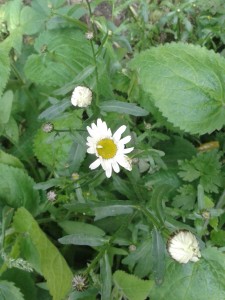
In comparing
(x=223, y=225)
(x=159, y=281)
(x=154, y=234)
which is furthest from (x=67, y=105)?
(x=223, y=225)

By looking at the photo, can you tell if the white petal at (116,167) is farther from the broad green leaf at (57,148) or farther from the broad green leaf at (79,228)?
the broad green leaf at (57,148)

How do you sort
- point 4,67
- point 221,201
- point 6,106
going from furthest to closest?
point 6,106 → point 4,67 → point 221,201

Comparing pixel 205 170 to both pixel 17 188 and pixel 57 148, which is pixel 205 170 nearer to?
pixel 57 148

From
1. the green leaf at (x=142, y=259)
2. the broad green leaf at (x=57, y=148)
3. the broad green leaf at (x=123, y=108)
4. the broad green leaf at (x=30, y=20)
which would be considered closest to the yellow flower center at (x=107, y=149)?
the broad green leaf at (x=123, y=108)

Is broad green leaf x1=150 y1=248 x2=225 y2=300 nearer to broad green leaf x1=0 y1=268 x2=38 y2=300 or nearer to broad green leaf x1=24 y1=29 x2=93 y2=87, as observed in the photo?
broad green leaf x1=0 y1=268 x2=38 y2=300

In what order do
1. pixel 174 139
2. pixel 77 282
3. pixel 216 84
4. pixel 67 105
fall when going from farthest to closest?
pixel 174 139 < pixel 216 84 < pixel 67 105 < pixel 77 282

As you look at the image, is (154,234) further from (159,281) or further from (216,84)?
(216,84)

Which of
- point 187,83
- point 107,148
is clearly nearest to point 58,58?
point 187,83
